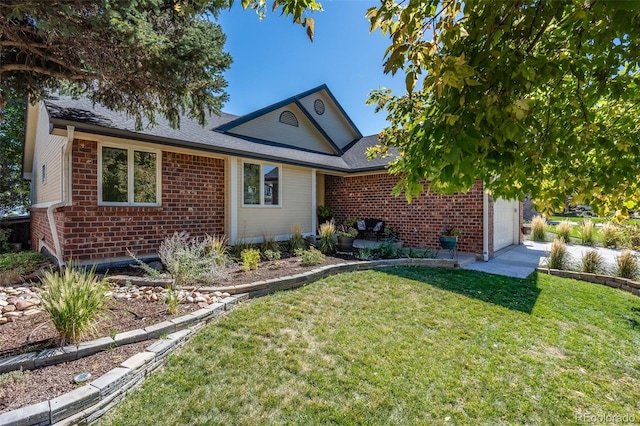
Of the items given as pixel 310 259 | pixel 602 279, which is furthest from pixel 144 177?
pixel 602 279

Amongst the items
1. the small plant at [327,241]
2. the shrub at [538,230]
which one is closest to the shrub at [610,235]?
the shrub at [538,230]

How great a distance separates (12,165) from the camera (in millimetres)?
16844

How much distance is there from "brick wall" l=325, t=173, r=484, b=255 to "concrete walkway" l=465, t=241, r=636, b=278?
810 mm

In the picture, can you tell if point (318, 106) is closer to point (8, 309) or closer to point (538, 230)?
point (538, 230)

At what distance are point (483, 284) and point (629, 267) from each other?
11.7ft

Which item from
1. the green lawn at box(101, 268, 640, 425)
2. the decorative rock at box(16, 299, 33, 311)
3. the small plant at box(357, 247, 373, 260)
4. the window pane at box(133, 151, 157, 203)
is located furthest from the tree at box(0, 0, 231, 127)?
the small plant at box(357, 247, 373, 260)

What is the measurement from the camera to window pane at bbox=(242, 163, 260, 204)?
29.0 feet

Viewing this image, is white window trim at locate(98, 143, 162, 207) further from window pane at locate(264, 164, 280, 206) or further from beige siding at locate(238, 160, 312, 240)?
window pane at locate(264, 164, 280, 206)

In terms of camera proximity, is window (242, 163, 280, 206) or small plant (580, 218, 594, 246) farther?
small plant (580, 218, 594, 246)

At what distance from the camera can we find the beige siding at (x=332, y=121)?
14.5 meters

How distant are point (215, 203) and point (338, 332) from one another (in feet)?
19.2

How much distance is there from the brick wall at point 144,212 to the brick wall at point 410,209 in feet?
18.0

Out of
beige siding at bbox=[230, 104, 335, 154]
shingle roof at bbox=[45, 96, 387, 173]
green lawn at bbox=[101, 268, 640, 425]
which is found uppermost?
beige siding at bbox=[230, 104, 335, 154]

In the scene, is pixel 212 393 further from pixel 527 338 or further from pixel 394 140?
pixel 527 338
